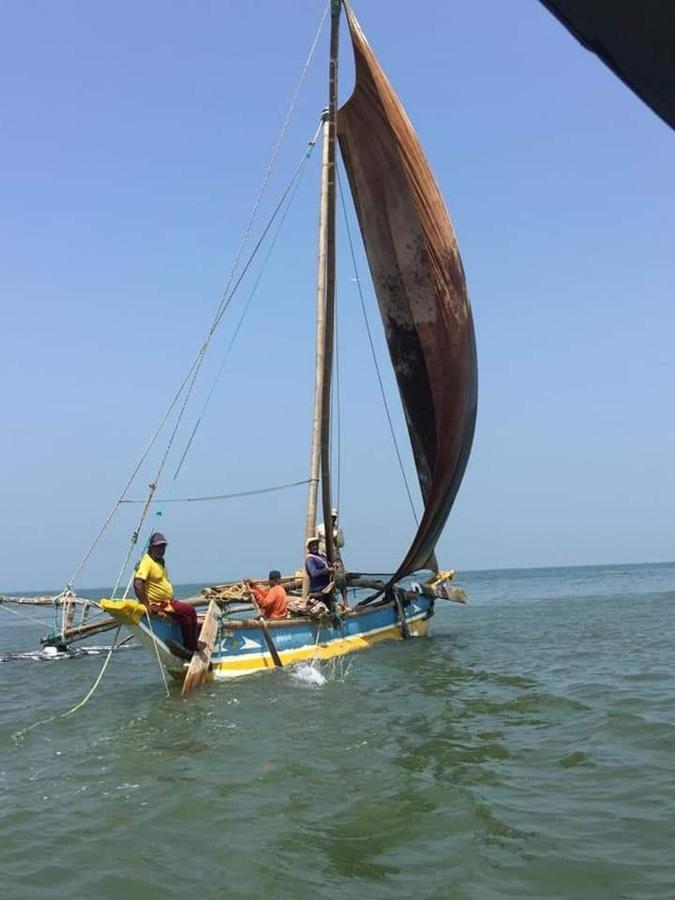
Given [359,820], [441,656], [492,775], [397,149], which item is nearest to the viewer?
[359,820]

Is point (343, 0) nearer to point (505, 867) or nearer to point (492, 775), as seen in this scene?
point (492, 775)

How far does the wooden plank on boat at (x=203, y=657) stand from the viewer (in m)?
11.3

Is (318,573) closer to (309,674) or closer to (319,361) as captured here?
(309,674)

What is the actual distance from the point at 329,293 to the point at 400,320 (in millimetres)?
2571

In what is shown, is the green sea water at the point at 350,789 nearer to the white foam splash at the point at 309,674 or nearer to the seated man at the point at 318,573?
the white foam splash at the point at 309,674

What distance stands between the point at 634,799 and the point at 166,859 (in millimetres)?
3538

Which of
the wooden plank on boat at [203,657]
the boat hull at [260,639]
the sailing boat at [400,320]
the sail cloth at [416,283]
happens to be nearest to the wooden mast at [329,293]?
the sailing boat at [400,320]

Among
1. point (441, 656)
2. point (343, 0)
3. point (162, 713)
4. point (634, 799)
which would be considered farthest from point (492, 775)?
point (343, 0)

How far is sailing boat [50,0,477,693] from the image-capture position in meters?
15.8

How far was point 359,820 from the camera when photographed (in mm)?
5699

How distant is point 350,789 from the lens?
6.46 m

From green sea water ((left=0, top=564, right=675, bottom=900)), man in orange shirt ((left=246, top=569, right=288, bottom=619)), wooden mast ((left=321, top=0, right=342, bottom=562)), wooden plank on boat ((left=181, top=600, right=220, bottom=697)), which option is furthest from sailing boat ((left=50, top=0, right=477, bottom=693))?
green sea water ((left=0, top=564, right=675, bottom=900))

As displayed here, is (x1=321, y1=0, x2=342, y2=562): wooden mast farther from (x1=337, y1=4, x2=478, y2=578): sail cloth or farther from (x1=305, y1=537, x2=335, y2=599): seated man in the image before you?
(x1=337, y1=4, x2=478, y2=578): sail cloth

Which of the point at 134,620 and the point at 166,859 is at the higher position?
the point at 134,620
